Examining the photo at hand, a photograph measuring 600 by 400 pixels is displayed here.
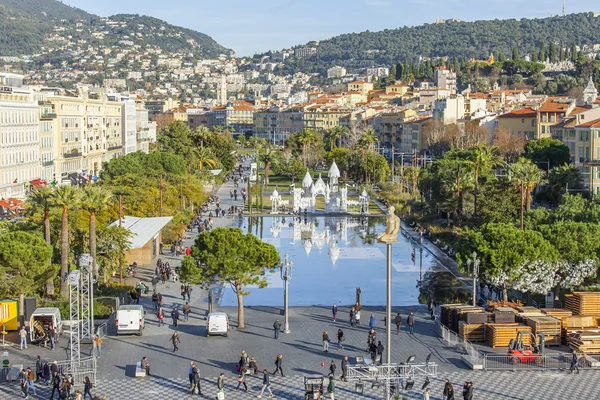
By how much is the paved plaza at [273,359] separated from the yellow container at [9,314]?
208 cm

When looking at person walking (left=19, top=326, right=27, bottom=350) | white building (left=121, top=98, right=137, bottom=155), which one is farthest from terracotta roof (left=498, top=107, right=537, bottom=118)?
person walking (left=19, top=326, right=27, bottom=350)

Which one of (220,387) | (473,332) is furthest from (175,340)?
(473,332)

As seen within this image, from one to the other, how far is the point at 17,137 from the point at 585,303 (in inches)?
2169

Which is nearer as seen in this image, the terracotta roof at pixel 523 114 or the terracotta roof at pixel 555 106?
the terracotta roof at pixel 555 106

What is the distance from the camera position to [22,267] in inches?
1410

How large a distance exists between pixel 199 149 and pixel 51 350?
262 ft

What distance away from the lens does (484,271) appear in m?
38.9

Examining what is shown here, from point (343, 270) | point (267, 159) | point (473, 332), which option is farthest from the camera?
point (267, 159)

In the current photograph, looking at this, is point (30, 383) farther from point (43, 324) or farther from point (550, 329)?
point (550, 329)

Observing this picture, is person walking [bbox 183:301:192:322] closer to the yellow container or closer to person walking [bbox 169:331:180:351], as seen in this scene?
person walking [bbox 169:331:180:351]

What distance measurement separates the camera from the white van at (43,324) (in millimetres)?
33125

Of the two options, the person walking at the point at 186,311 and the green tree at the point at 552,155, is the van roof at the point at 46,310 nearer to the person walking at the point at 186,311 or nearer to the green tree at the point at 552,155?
the person walking at the point at 186,311

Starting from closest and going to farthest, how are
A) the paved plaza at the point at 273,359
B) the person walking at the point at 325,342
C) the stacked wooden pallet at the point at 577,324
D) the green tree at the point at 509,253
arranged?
the paved plaza at the point at 273,359 < the person walking at the point at 325,342 < the stacked wooden pallet at the point at 577,324 < the green tree at the point at 509,253

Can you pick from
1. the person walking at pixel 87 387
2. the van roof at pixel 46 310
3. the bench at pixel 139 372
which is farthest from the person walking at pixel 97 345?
the person walking at pixel 87 387
